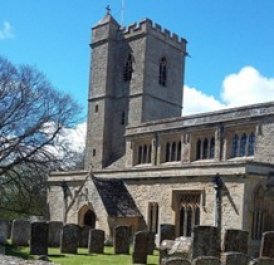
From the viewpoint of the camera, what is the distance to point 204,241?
13156 millimetres

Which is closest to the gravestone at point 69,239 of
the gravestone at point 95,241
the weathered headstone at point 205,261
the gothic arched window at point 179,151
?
the gravestone at point 95,241

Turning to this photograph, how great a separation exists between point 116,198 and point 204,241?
9.71 metres

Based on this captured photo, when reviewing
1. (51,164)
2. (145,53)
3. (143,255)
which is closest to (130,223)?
(143,255)

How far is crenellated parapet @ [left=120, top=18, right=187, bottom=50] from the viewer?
32.4 meters

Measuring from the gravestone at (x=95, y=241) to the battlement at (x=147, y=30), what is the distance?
1804 centimetres

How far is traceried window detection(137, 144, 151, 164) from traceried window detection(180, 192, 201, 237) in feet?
21.9

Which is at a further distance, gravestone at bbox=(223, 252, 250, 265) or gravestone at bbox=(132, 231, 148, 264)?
gravestone at bbox=(132, 231, 148, 264)

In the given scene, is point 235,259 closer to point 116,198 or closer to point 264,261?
point 264,261

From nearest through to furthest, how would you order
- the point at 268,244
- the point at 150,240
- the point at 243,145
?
the point at 268,244 < the point at 150,240 < the point at 243,145

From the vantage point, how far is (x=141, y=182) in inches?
896

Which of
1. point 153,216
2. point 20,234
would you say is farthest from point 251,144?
point 20,234

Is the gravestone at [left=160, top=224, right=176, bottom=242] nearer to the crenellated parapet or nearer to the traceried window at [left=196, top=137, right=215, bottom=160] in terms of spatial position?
the traceried window at [left=196, top=137, right=215, bottom=160]

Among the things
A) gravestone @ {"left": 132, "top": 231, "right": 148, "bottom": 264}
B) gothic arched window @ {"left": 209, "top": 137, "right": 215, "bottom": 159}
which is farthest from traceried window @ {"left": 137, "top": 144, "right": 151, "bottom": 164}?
gravestone @ {"left": 132, "top": 231, "right": 148, "bottom": 264}

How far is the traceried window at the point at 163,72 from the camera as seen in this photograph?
1319 inches
